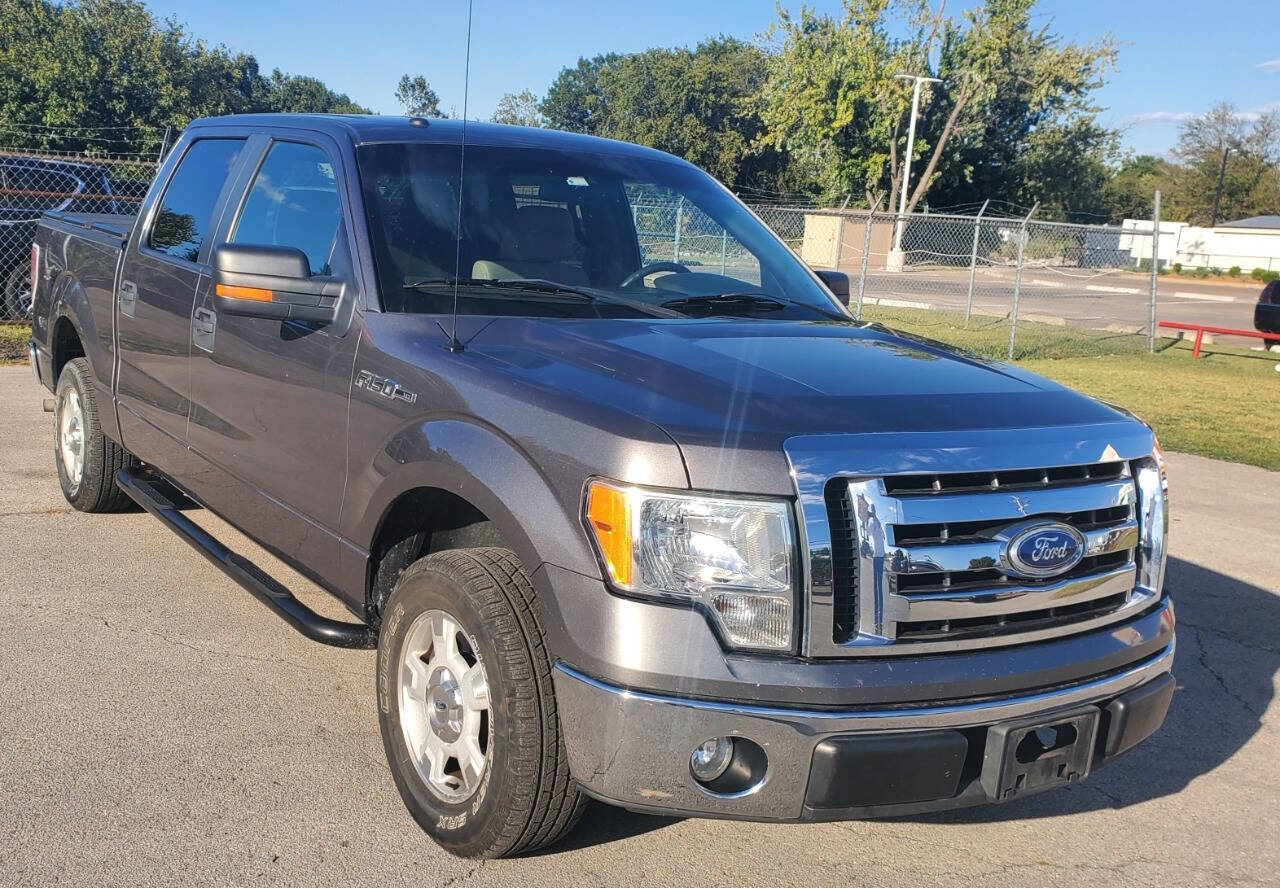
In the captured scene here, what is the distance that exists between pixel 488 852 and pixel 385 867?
0.29 metres

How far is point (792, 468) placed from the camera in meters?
2.47

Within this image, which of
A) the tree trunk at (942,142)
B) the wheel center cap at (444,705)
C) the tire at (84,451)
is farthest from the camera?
the tree trunk at (942,142)

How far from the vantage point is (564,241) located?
3.95 metres

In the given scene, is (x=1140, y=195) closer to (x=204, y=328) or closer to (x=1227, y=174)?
(x=1227, y=174)

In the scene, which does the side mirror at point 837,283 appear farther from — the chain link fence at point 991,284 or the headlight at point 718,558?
the chain link fence at point 991,284

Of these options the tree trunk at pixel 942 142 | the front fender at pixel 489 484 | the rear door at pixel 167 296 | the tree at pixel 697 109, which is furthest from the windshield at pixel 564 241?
the tree at pixel 697 109


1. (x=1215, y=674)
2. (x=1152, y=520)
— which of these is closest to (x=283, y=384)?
(x=1152, y=520)

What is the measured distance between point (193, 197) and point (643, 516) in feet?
10.6

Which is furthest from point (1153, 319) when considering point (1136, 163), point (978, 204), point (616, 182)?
point (1136, 163)

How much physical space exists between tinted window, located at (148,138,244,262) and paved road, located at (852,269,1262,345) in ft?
61.8

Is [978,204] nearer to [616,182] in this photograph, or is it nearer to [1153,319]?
[1153,319]

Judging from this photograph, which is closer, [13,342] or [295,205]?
[295,205]

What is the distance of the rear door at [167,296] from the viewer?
4508mm

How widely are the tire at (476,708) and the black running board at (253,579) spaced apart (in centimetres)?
30
